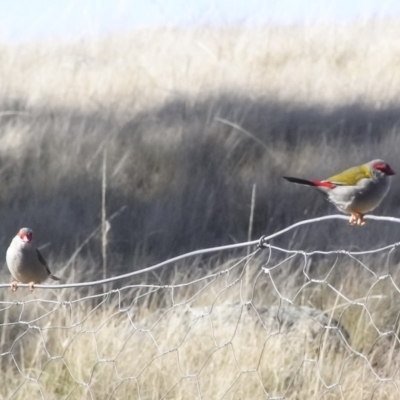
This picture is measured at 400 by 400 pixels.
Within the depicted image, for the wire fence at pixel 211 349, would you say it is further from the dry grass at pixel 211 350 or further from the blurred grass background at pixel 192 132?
the blurred grass background at pixel 192 132

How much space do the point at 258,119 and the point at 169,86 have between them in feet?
4.37

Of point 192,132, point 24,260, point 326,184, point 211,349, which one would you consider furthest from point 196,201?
point 326,184

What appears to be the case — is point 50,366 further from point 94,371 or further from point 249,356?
point 249,356

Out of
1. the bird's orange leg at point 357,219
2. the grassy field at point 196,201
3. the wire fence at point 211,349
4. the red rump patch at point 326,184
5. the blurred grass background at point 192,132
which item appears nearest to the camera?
the bird's orange leg at point 357,219

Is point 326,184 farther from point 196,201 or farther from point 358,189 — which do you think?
point 196,201

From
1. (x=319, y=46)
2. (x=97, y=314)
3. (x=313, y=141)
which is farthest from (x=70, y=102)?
(x=97, y=314)

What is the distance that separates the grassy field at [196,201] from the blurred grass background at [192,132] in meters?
0.02

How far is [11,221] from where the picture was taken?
6.70 meters

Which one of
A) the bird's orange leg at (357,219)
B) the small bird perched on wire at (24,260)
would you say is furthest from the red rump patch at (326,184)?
the small bird perched on wire at (24,260)

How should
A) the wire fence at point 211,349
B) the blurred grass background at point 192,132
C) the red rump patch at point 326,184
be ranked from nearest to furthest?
the red rump patch at point 326,184
the wire fence at point 211,349
the blurred grass background at point 192,132

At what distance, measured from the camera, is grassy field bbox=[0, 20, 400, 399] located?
3.97 m

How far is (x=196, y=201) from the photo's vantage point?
7.06 meters

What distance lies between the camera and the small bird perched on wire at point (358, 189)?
3424 mm

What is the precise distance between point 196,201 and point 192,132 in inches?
47.0
